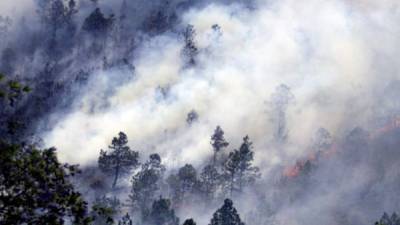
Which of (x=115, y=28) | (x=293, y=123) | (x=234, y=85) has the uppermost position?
(x=115, y=28)

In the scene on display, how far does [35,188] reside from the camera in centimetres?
1480

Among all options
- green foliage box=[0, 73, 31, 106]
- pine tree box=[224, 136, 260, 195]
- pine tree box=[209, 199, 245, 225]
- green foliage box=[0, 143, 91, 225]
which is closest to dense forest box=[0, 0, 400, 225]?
pine tree box=[224, 136, 260, 195]

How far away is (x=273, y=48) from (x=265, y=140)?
174 feet

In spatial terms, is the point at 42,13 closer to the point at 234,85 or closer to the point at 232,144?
the point at 234,85

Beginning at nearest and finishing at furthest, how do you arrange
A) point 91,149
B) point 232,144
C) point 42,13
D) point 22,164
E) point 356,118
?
point 22,164, point 91,149, point 232,144, point 356,118, point 42,13

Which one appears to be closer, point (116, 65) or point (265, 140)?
point (265, 140)

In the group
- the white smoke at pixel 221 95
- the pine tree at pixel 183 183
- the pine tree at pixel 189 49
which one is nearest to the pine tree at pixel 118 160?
the pine tree at pixel 183 183

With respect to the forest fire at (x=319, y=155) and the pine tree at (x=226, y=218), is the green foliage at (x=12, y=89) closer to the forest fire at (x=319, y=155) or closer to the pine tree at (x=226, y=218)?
the pine tree at (x=226, y=218)

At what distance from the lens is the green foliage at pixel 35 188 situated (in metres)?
14.5

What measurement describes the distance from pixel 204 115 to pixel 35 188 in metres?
148

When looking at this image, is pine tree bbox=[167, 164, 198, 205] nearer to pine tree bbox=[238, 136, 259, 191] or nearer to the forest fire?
pine tree bbox=[238, 136, 259, 191]

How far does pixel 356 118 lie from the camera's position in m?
164

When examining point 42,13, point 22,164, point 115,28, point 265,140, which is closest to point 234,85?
point 265,140

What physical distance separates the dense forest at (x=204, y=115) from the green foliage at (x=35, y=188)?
76.7 m
